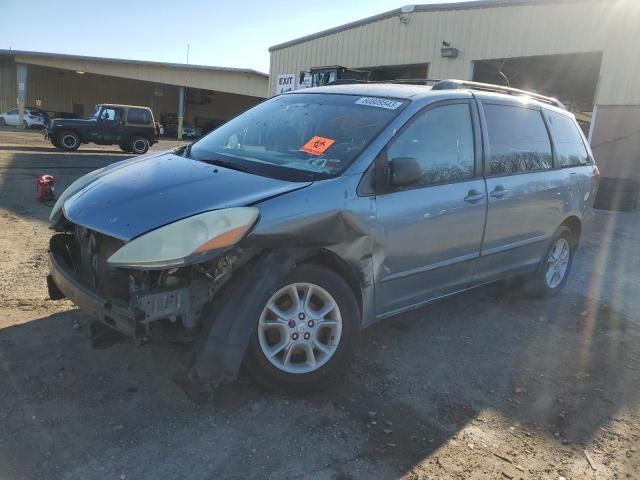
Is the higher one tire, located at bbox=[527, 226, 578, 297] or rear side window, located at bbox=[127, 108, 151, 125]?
rear side window, located at bbox=[127, 108, 151, 125]

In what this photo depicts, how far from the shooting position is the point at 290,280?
2.83 meters

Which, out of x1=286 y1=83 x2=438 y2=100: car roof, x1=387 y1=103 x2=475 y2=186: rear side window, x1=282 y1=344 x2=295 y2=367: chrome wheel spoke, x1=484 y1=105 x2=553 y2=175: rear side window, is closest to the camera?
x1=282 y1=344 x2=295 y2=367: chrome wheel spoke

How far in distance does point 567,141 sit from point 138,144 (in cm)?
1928

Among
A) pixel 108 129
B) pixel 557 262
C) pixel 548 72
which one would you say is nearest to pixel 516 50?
pixel 548 72

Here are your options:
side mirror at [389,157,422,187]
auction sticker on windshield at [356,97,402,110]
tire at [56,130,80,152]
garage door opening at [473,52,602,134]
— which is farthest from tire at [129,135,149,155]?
side mirror at [389,157,422,187]

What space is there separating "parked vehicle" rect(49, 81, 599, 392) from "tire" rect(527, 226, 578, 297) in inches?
26.0

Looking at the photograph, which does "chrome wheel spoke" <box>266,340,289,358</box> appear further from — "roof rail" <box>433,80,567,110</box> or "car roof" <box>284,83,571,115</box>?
"roof rail" <box>433,80,567,110</box>

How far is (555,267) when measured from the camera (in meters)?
5.23

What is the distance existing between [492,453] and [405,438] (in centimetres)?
45

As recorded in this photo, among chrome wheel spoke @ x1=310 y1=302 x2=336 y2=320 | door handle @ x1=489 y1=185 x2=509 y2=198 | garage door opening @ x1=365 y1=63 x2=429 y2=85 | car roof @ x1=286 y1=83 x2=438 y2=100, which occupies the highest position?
garage door opening @ x1=365 y1=63 x2=429 y2=85

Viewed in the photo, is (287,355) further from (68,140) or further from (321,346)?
(68,140)

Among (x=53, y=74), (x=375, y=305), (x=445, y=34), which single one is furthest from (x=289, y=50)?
(x=53, y=74)

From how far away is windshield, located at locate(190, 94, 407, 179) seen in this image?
3.23 metres

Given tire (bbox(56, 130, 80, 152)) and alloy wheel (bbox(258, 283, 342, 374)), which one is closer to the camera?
alloy wheel (bbox(258, 283, 342, 374))
